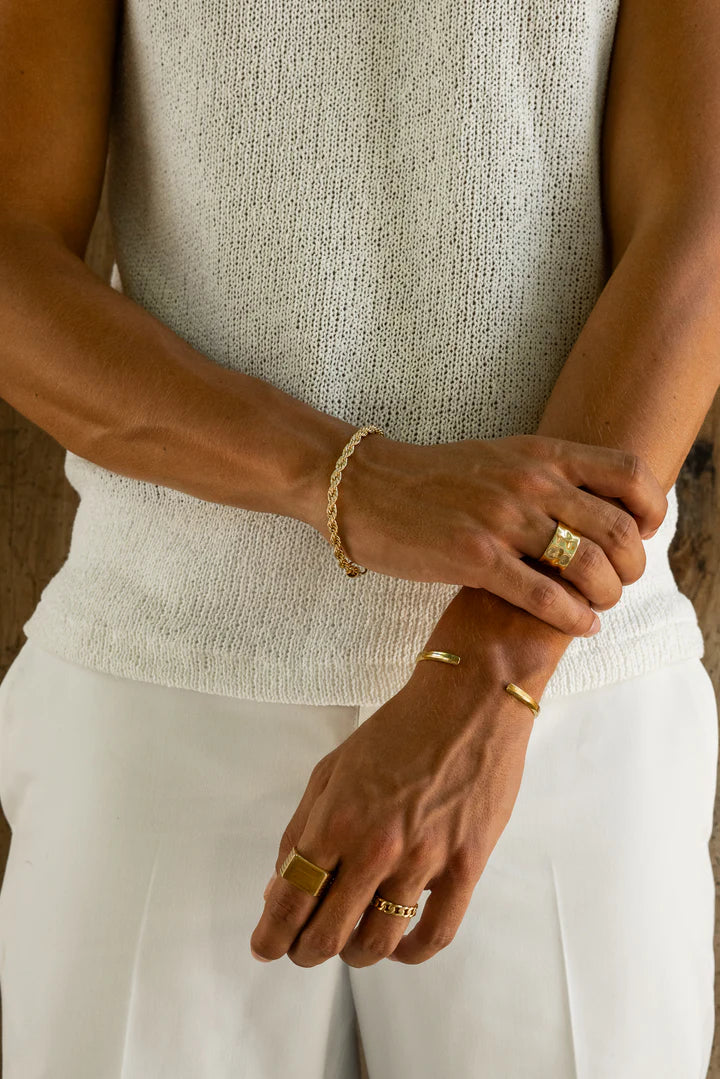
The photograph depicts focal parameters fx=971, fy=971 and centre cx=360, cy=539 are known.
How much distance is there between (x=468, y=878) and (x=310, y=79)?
64 cm

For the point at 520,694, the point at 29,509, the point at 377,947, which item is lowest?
the point at 29,509

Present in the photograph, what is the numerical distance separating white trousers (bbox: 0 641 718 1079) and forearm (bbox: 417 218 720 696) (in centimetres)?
15

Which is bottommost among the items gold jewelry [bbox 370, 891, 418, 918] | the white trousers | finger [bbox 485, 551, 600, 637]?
the white trousers

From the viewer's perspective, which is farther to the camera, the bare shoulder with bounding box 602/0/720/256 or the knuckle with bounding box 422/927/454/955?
the bare shoulder with bounding box 602/0/720/256

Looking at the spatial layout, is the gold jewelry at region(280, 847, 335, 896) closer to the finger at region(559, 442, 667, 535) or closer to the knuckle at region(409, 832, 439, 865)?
the knuckle at region(409, 832, 439, 865)

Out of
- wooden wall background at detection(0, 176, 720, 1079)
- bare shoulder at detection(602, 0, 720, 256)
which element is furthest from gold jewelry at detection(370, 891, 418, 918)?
wooden wall background at detection(0, 176, 720, 1079)

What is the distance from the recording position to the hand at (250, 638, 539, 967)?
0.61 meters

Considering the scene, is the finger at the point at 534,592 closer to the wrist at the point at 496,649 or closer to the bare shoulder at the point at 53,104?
the wrist at the point at 496,649

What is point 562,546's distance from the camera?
635mm

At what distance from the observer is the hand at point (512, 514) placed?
24.9 inches

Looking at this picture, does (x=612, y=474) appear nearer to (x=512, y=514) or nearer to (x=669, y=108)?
(x=512, y=514)

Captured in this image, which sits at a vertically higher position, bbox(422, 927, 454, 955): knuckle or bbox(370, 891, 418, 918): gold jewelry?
bbox(370, 891, 418, 918): gold jewelry

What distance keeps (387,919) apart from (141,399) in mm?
414

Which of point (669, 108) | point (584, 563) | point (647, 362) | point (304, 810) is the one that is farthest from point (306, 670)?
point (669, 108)
